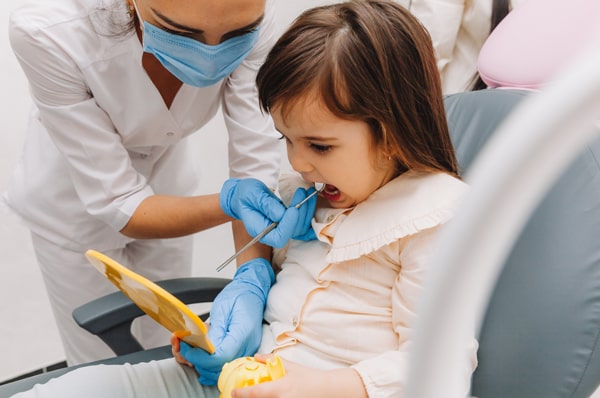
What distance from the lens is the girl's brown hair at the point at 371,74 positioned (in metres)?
1.00

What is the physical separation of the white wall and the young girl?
39.7 inches

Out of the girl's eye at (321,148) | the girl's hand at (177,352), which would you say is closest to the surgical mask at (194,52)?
the girl's eye at (321,148)

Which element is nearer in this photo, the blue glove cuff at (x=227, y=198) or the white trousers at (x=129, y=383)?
the white trousers at (x=129, y=383)

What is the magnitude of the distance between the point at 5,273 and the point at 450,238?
1.92 meters

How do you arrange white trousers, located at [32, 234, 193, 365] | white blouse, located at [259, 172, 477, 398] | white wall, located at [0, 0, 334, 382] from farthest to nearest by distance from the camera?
white wall, located at [0, 0, 334, 382] < white trousers, located at [32, 234, 193, 365] < white blouse, located at [259, 172, 477, 398]

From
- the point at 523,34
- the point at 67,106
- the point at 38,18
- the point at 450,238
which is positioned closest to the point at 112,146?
the point at 67,106

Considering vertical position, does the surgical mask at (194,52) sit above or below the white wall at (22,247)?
above

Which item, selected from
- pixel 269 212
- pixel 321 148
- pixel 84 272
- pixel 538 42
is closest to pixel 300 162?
pixel 321 148

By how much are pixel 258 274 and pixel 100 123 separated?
43 centimetres

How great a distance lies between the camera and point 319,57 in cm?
100

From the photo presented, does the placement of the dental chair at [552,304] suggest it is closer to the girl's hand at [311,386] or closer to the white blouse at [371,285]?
the white blouse at [371,285]

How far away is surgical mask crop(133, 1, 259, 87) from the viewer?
43.3 inches

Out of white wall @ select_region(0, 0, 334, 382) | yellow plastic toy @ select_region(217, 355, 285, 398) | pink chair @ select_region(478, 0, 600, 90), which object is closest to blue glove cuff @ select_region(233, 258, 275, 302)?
yellow plastic toy @ select_region(217, 355, 285, 398)

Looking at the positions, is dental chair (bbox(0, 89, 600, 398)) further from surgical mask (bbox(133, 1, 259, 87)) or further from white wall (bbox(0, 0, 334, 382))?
white wall (bbox(0, 0, 334, 382))
